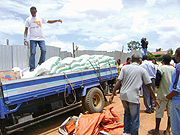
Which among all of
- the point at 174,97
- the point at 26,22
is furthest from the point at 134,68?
the point at 26,22

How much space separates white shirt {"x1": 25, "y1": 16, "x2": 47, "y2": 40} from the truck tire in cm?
240

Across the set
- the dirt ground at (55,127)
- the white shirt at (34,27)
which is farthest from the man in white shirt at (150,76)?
the white shirt at (34,27)

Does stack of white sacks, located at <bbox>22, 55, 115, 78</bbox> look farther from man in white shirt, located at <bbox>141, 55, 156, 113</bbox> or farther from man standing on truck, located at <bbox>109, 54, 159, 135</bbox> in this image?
man standing on truck, located at <bbox>109, 54, 159, 135</bbox>

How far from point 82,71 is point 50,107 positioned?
4.50 ft

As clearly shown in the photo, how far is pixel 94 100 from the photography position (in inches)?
201

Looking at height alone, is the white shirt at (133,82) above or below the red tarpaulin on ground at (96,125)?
above

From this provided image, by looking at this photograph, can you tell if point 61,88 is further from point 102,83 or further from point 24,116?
point 102,83

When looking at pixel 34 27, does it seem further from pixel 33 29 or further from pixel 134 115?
pixel 134 115

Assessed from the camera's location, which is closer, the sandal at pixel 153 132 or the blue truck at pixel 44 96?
the blue truck at pixel 44 96

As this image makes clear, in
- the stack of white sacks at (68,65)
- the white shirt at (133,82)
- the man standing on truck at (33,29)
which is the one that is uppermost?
the man standing on truck at (33,29)

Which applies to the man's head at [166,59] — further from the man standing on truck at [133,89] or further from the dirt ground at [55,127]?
the dirt ground at [55,127]

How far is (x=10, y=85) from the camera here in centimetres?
305

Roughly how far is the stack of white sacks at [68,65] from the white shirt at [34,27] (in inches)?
40.0

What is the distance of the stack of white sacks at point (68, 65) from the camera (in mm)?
3855
